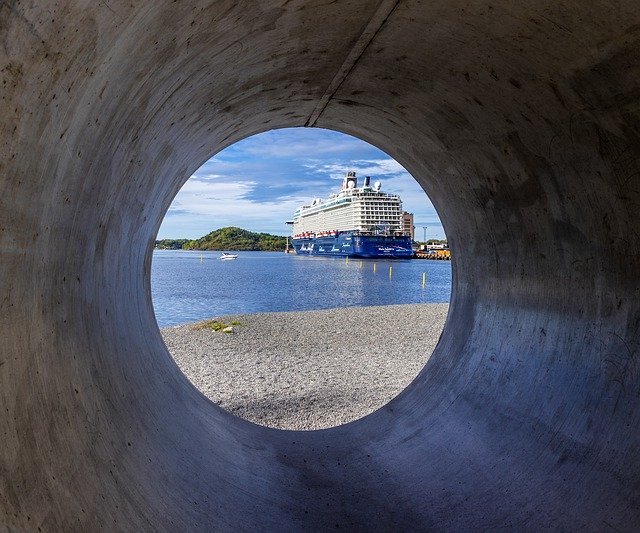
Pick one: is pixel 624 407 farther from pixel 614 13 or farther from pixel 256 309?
pixel 256 309

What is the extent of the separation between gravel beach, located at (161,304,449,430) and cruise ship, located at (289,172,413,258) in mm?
51646

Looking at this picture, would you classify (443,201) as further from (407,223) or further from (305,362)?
(407,223)

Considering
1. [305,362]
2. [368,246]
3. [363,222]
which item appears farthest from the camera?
[368,246]

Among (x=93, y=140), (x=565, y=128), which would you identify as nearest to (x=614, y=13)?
(x=565, y=128)

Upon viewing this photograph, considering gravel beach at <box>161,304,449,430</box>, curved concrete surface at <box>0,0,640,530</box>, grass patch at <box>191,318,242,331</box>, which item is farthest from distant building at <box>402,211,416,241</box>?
curved concrete surface at <box>0,0,640,530</box>

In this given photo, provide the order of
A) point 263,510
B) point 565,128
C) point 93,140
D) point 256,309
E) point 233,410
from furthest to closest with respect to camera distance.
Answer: point 256,309 < point 233,410 < point 263,510 < point 565,128 < point 93,140

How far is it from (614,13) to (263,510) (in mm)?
3416

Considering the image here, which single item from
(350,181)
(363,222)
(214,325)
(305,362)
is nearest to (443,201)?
(305,362)

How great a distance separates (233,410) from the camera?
7.70m

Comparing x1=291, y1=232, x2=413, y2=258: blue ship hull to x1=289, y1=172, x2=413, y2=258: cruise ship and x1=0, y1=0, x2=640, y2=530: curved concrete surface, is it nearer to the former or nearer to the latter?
x1=289, y1=172, x2=413, y2=258: cruise ship

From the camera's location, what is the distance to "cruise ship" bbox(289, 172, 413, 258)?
70.9 meters

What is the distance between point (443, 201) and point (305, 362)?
6.31 metres

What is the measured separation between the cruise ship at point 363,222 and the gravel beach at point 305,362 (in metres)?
51.6

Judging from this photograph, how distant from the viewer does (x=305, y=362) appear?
11.5 meters
